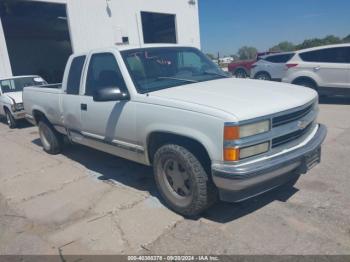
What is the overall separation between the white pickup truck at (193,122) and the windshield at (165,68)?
0.04ft

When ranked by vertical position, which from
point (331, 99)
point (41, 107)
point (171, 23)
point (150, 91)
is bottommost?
point (331, 99)

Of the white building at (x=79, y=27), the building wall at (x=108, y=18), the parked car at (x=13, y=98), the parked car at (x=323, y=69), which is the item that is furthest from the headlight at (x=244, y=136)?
the building wall at (x=108, y=18)

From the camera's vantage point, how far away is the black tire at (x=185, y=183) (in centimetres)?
326

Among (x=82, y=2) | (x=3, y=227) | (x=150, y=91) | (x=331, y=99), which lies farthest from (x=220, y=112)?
(x=82, y=2)

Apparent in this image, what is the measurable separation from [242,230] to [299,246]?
56 centimetres

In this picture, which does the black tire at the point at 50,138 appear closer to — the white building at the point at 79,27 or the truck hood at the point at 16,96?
the white building at the point at 79,27

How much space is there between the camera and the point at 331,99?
35.7ft

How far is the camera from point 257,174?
295cm

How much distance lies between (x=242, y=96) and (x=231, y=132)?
2.10ft

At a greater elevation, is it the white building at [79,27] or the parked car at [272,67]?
the white building at [79,27]

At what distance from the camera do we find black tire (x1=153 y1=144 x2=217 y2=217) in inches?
128

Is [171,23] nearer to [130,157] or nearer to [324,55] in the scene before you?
[324,55]

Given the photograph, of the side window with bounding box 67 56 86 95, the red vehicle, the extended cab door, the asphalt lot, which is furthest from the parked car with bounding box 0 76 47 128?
the red vehicle

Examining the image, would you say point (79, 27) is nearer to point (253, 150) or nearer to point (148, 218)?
point (148, 218)
